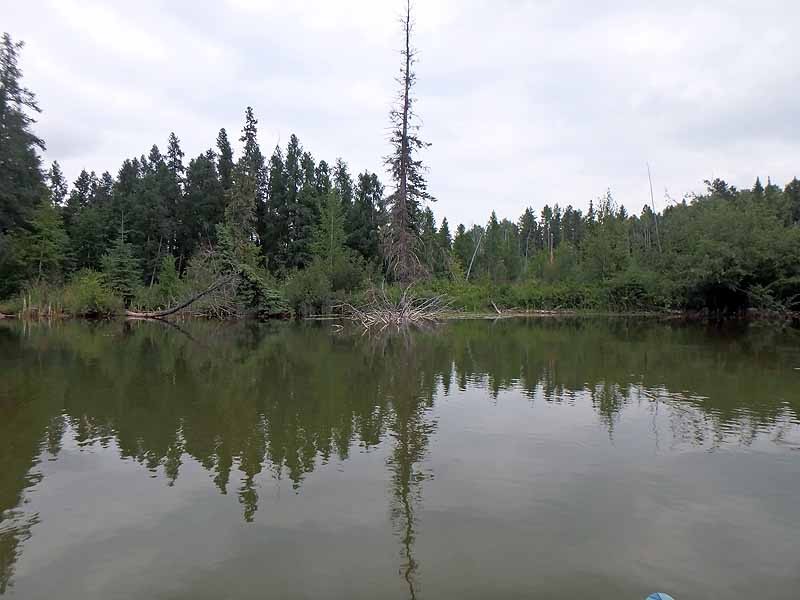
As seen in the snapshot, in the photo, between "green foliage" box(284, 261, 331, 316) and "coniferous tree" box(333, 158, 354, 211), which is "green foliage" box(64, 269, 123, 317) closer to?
"green foliage" box(284, 261, 331, 316)

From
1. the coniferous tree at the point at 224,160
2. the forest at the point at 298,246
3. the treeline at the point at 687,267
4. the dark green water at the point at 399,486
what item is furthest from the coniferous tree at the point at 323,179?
the dark green water at the point at 399,486

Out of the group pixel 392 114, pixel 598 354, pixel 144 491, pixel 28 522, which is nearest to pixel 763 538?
pixel 144 491

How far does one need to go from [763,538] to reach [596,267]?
40005mm

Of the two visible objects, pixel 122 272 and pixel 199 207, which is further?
pixel 199 207

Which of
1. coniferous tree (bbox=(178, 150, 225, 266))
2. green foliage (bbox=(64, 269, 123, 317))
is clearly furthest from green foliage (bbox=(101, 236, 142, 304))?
coniferous tree (bbox=(178, 150, 225, 266))

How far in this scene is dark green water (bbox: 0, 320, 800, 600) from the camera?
3807 mm

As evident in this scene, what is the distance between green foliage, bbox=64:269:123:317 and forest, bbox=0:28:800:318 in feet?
0.30

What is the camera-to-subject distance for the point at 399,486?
5.45 meters

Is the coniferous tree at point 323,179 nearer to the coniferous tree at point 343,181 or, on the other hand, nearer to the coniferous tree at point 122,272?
the coniferous tree at point 343,181

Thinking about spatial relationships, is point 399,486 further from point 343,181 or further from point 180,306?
point 343,181

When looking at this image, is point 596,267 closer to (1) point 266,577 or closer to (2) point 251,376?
(2) point 251,376

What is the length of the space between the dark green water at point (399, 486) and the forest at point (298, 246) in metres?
23.2

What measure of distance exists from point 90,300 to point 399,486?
120 feet

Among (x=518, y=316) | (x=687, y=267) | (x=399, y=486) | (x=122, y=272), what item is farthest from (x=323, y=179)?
(x=399, y=486)
